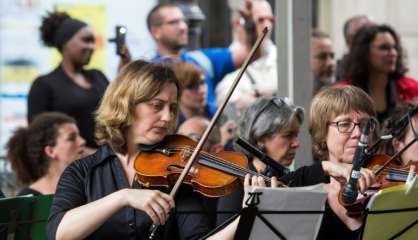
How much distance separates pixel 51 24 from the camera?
765 centimetres

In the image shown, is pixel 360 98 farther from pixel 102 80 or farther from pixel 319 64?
pixel 319 64

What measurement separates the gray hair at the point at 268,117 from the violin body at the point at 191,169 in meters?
0.75

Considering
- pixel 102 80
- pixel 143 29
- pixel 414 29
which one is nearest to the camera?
pixel 102 80

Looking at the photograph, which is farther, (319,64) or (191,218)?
(319,64)

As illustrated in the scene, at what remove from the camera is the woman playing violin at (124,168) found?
4484 mm

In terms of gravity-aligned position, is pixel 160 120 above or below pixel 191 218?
above

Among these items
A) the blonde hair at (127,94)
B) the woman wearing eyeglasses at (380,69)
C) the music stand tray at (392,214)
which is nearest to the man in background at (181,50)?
the woman wearing eyeglasses at (380,69)

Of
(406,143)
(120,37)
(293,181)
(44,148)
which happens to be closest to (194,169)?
(293,181)

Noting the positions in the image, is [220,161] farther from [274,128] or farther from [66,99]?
[66,99]

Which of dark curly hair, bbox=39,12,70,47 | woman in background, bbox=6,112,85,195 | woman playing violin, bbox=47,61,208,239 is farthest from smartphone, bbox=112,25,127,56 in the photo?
woman playing violin, bbox=47,61,208,239

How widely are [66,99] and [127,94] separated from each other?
2.67 m

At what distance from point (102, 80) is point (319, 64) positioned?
173 centimetres

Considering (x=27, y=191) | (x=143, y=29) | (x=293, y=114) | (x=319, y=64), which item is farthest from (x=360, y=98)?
(x=143, y=29)

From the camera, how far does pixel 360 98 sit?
5.12 m
